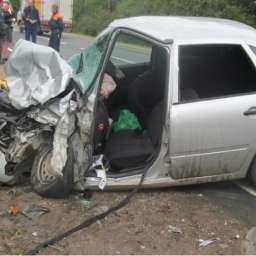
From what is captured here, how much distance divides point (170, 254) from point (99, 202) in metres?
1.11

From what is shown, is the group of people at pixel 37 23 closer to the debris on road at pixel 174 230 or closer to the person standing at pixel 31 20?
the person standing at pixel 31 20

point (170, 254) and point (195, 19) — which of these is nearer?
point (170, 254)

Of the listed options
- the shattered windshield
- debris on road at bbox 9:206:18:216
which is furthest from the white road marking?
debris on road at bbox 9:206:18:216

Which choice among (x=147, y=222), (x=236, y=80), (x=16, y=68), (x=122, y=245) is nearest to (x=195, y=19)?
(x=236, y=80)

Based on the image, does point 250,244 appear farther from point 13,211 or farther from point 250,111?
point 13,211

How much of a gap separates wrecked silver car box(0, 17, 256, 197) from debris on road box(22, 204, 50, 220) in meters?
0.22

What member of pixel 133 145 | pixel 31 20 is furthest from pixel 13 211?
pixel 31 20

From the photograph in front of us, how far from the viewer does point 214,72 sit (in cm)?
584

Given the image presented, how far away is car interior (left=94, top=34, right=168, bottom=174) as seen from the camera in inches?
221

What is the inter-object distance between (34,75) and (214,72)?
178 cm

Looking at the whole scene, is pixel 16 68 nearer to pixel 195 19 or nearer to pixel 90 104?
pixel 90 104

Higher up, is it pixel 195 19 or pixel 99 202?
pixel 195 19

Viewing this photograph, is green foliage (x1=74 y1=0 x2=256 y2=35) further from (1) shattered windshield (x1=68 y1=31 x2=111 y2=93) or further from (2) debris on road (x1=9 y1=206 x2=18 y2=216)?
(2) debris on road (x1=9 y1=206 x2=18 y2=216)

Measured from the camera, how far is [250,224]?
5160mm
